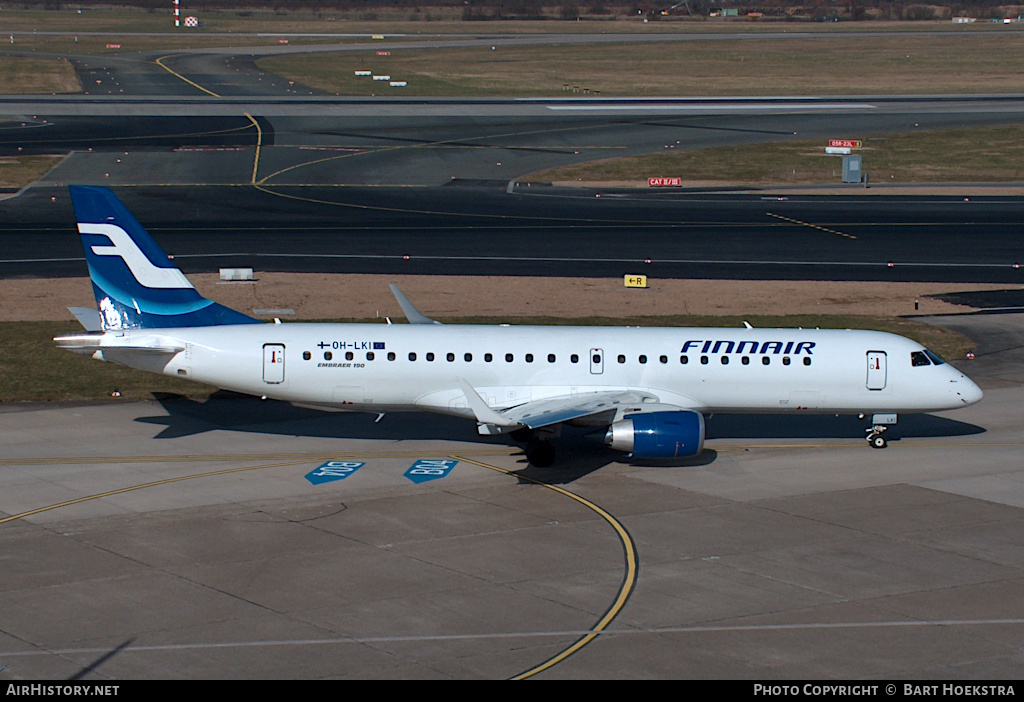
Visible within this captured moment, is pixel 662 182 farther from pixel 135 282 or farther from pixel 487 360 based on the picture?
pixel 135 282

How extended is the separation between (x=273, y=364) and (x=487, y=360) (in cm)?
658

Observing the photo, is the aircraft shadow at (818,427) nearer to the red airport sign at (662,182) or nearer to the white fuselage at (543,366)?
the white fuselage at (543,366)

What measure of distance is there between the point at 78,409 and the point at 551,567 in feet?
69.4

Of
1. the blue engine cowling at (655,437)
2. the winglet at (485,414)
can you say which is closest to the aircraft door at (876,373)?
the blue engine cowling at (655,437)

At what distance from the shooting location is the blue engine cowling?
1278 inches

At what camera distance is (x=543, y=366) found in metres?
35.5

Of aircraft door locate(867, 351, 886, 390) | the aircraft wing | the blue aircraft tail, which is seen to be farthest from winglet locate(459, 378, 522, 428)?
aircraft door locate(867, 351, 886, 390)

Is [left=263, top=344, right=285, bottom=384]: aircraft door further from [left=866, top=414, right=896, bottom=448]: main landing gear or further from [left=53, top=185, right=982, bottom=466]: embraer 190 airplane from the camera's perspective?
[left=866, top=414, right=896, bottom=448]: main landing gear

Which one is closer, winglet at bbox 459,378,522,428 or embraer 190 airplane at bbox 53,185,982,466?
winglet at bbox 459,378,522,428

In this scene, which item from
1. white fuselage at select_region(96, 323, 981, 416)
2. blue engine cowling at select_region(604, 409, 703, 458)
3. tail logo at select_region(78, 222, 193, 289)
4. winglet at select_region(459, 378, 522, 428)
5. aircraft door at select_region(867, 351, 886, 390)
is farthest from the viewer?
aircraft door at select_region(867, 351, 886, 390)

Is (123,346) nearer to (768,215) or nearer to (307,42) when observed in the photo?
(768,215)

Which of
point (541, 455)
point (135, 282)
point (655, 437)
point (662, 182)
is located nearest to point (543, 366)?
point (541, 455)

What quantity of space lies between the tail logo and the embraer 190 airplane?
0.04m

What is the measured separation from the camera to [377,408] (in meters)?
36.0
